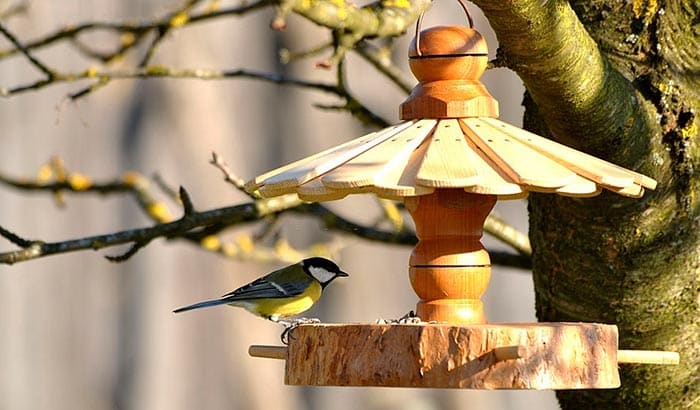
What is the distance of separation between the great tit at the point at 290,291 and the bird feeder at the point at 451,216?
93 cm

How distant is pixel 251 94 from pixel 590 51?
14.2ft

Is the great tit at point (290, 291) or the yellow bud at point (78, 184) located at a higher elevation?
the yellow bud at point (78, 184)

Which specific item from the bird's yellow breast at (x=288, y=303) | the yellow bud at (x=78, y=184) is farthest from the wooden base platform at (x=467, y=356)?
the yellow bud at (x=78, y=184)

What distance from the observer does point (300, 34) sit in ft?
21.6

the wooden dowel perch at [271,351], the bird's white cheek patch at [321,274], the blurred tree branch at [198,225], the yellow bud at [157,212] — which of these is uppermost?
the yellow bud at [157,212]

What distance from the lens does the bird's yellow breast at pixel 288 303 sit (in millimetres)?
3486

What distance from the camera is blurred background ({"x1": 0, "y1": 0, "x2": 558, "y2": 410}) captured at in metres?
6.48

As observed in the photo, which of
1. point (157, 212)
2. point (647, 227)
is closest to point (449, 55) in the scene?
point (647, 227)

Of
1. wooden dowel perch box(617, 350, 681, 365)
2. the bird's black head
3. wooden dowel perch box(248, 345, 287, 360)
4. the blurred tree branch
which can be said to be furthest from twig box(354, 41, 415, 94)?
wooden dowel perch box(617, 350, 681, 365)

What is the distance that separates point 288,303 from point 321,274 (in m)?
0.14

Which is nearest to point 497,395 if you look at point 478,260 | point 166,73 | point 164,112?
point 164,112

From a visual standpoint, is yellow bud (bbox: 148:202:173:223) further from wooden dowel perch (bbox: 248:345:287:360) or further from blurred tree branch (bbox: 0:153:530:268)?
wooden dowel perch (bbox: 248:345:287:360)

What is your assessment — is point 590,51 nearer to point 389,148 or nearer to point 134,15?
point 389,148

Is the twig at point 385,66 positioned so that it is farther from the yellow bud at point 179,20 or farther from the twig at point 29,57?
the twig at point 29,57
